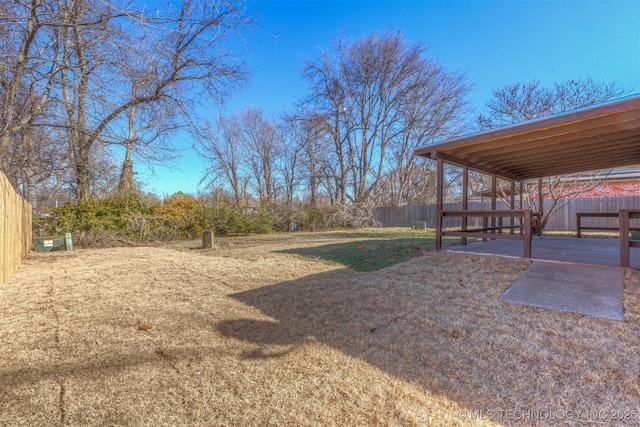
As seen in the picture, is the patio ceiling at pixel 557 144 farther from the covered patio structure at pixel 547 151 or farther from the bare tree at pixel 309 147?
the bare tree at pixel 309 147

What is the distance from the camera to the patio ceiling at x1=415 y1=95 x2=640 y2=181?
3.64m

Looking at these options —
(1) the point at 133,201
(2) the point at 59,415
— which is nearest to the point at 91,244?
(1) the point at 133,201

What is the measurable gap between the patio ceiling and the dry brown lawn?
1.98 metres

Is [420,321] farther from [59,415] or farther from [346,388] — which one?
[59,415]

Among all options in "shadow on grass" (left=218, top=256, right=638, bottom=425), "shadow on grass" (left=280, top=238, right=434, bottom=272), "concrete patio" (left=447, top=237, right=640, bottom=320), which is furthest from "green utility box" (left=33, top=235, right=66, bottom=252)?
"concrete patio" (left=447, top=237, right=640, bottom=320)

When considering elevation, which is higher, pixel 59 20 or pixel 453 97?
pixel 453 97

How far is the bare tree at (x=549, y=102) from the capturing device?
944cm

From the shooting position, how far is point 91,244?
8125 millimetres

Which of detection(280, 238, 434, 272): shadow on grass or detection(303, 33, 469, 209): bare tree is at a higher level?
detection(303, 33, 469, 209): bare tree

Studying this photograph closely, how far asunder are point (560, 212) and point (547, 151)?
1133 cm

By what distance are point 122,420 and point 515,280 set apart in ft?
13.3

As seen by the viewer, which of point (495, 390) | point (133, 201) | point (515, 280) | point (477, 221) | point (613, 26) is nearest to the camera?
point (495, 390)

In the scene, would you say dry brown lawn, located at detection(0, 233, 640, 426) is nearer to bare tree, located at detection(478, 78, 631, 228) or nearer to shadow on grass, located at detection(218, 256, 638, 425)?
shadow on grass, located at detection(218, 256, 638, 425)

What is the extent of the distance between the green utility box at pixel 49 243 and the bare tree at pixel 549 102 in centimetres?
1372
